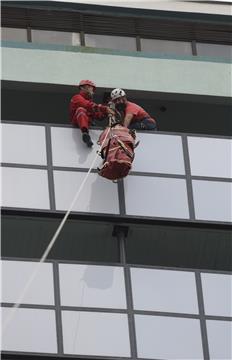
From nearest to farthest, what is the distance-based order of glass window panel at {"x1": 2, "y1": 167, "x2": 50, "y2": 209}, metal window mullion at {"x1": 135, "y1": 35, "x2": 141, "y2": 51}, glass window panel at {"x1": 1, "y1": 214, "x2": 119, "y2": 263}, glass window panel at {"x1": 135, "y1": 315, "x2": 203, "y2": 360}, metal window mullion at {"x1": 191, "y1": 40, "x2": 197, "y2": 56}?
1. glass window panel at {"x1": 135, "y1": 315, "x2": 203, "y2": 360}
2. glass window panel at {"x1": 2, "y1": 167, "x2": 50, "y2": 209}
3. glass window panel at {"x1": 1, "y1": 214, "x2": 119, "y2": 263}
4. metal window mullion at {"x1": 135, "y1": 35, "x2": 141, "y2": 51}
5. metal window mullion at {"x1": 191, "y1": 40, "x2": 197, "y2": 56}

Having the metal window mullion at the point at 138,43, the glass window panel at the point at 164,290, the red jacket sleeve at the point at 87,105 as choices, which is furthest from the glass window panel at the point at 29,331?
the metal window mullion at the point at 138,43

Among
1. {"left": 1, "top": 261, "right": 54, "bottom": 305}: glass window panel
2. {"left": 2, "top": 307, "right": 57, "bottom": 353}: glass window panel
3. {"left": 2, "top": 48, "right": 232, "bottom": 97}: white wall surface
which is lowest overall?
{"left": 2, "top": 307, "right": 57, "bottom": 353}: glass window panel

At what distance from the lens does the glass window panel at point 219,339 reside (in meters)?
23.1

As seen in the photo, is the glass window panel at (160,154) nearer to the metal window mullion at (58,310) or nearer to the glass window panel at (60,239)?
the glass window panel at (60,239)

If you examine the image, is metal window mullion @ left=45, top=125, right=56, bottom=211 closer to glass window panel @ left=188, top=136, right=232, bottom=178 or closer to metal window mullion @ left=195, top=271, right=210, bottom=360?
glass window panel @ left=188, top=136, right=232, bottom=178

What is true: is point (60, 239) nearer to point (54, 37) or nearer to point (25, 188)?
point (25, 188)

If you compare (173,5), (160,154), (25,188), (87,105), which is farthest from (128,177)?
(173,5)

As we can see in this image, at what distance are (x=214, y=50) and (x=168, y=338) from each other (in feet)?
21.0

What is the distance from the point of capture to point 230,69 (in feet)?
88.7

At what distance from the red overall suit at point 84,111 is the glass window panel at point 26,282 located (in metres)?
2.50

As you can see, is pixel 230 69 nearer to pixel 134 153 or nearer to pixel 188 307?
pixel 134 153

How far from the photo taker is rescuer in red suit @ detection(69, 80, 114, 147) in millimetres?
24828

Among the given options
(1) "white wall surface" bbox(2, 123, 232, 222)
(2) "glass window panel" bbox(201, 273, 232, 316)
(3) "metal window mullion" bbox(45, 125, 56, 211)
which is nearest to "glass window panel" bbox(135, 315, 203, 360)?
(2) "glass window panel" bbox(201, 273, 232, 316)

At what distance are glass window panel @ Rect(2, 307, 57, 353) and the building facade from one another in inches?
0.7
